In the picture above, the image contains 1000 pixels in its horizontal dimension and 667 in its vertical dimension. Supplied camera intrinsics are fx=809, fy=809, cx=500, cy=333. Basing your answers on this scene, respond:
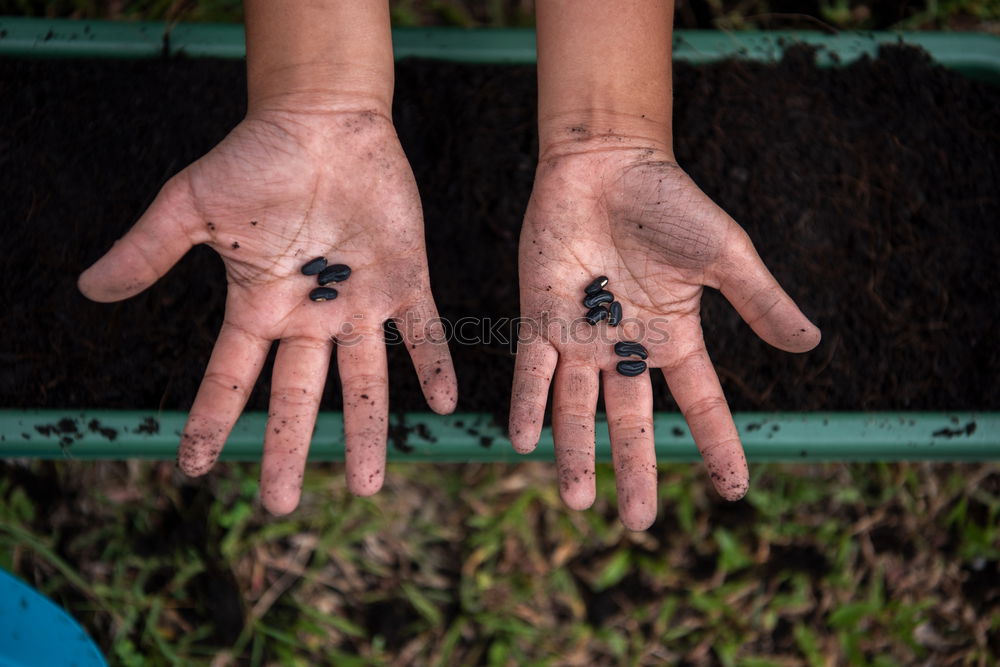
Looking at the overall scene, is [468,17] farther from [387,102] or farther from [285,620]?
[285,620]

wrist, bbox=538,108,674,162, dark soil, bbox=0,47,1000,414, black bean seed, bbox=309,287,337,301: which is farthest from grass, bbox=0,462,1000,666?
wrist, bbox=538,108,674,162

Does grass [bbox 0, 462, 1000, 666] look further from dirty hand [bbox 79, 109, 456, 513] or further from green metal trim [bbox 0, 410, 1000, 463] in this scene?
dirty hand [bbox 79, 109, 456, 513]

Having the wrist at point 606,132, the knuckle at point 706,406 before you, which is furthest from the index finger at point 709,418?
the wrist at point 606,132

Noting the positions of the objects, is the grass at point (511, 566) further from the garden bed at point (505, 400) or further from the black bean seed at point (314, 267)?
the black bean seed at point (314, 267)

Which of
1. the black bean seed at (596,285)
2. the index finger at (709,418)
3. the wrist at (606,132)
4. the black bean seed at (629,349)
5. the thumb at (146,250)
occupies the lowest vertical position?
the index finger at (709,418)

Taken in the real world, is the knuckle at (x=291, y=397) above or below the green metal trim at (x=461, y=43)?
below

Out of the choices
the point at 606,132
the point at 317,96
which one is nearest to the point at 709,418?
the point at 606,132
